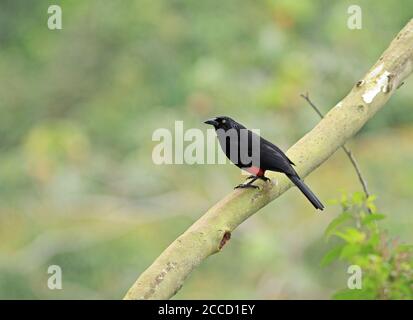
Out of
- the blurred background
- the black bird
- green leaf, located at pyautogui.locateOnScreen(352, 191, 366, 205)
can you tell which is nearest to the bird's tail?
the black bird

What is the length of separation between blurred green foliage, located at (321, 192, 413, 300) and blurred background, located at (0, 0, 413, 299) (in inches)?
178

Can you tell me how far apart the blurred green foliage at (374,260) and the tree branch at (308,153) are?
31cm

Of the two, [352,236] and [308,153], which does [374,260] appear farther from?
[308,153]

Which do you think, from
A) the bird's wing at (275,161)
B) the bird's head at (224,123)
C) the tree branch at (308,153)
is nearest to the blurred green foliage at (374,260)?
the tree branch at (308,153)

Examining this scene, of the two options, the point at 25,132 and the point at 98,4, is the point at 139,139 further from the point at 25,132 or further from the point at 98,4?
the point at 98,4

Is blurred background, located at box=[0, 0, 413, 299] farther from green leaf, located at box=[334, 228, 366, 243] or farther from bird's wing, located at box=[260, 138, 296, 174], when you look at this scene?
green leaf, located at box=[334, 228, 366, 243]

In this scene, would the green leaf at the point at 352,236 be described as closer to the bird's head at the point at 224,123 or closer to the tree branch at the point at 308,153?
the tree branch at the point at 308,153

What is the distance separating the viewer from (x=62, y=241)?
25.2 ft

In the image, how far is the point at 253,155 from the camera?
2705mm

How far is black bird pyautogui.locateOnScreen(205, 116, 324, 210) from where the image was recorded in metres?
2.55

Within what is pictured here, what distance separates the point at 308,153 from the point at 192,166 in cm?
540

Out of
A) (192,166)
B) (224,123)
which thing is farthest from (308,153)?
(192,166)

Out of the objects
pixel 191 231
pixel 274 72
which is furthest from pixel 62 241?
pixel 191 231

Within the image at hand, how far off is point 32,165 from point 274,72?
238cm
